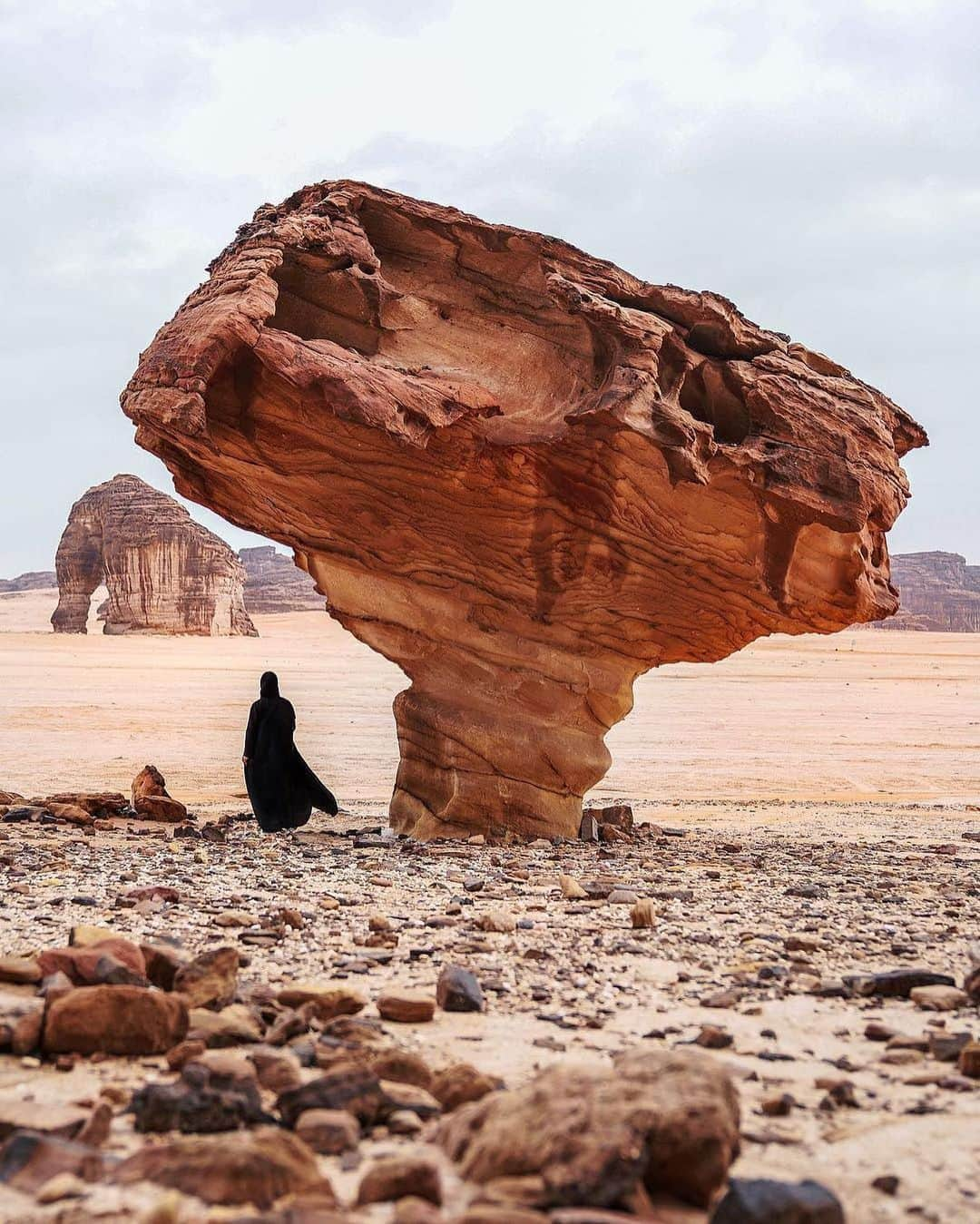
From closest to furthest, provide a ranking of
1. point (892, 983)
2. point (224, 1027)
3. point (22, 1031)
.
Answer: point (22, 1031), point (224, 1027), point (892, 983)

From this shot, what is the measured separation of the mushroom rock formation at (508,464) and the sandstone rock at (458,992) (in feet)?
15.7

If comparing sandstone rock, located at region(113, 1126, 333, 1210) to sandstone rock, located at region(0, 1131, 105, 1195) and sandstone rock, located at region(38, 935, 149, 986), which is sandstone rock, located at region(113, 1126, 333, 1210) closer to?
sandstone rock, located at region(0, 1131, 105, 1195)

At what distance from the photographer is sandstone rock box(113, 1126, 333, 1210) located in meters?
2.50

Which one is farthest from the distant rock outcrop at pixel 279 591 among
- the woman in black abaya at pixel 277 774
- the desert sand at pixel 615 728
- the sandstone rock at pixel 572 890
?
the sandstone rock at pixel 572 890

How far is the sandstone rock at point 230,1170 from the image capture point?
2.50 metres

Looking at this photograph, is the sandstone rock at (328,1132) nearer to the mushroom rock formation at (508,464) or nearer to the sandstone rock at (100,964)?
the sandstone rock at (100,964)

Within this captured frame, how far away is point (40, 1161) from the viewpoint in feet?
8.56

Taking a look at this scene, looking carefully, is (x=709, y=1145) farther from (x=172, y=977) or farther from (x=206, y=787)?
(x=206, y=787)

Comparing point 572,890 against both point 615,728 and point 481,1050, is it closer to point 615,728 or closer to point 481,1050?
point 481,1050

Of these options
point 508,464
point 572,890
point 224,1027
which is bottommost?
point 572,890

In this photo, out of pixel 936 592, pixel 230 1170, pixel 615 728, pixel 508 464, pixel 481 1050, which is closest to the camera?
pixel 230 1170

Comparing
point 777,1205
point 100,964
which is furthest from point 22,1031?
point 777,1205

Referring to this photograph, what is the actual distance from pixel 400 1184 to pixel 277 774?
8423 mm

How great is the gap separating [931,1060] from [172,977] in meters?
2.61
